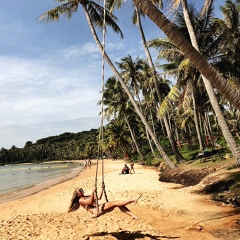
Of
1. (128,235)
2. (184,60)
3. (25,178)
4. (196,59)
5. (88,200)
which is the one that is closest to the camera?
(196,59)

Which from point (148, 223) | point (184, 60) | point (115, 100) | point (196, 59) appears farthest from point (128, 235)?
point (115, 100)

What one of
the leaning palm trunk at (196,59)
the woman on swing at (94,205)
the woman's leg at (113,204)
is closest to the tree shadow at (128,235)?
the woman on swing at (94,205)

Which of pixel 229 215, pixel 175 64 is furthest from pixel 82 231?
pixel 175 64

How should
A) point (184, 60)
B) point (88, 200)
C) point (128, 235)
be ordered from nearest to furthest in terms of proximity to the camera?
1. point (88, 200)
2. point (128, 235)
3. point (184, 60)

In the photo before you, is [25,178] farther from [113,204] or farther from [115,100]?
[113,204]

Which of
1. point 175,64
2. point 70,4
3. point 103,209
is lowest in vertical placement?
point 103,209

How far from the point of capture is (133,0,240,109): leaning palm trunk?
180 inches

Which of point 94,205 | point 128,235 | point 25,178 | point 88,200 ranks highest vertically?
point 88,200

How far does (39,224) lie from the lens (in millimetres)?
8398

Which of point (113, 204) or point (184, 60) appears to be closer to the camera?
point (113, 204)

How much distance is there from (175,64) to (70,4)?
907 cm

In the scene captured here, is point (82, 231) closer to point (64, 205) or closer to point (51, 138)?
point (64, 205)

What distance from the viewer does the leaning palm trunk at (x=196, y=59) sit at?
457 centimetres

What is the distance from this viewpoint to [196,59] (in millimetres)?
4570
